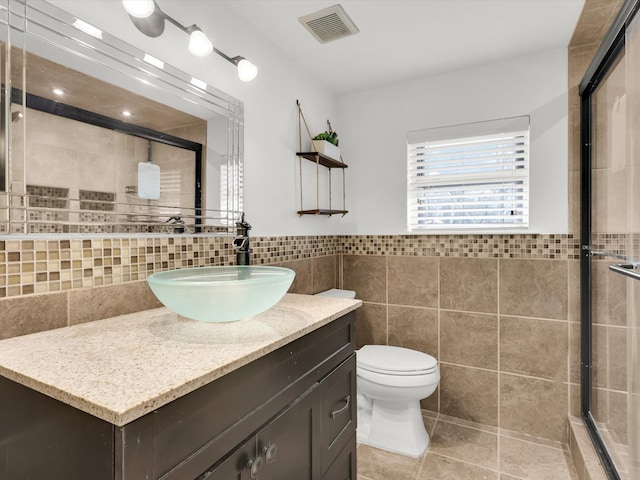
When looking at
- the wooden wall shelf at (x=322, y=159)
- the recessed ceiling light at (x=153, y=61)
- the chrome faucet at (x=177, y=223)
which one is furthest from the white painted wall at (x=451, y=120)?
the recessed ceiling light at (x=153, y=61)

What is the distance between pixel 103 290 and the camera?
1122 millimetres

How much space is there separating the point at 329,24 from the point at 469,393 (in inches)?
89.9

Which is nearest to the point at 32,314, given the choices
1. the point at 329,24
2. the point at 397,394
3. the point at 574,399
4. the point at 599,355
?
the point at 397,394

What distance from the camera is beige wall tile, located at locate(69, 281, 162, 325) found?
41.4 inches

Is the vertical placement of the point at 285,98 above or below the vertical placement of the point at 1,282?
above

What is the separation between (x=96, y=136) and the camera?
3.59 feet

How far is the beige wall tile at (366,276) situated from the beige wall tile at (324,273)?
0.35ft

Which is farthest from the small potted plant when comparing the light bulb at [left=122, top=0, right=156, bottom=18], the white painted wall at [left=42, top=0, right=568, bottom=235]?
the light bulb at [left=122, top=0, right=156, bottom=18]

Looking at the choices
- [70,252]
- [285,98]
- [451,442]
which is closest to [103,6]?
[70,252]

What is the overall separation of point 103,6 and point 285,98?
1057 mm

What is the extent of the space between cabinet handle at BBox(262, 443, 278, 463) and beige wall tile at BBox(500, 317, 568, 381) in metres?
1.74

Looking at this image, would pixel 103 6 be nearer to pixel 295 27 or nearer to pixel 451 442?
pixel 295 27

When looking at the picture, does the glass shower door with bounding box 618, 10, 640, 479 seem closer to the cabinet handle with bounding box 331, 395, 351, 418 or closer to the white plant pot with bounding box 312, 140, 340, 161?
the cabinet handle with bounding box 331, 395, 351, 418

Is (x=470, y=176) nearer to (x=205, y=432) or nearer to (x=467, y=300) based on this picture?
(x=467, y=300)
